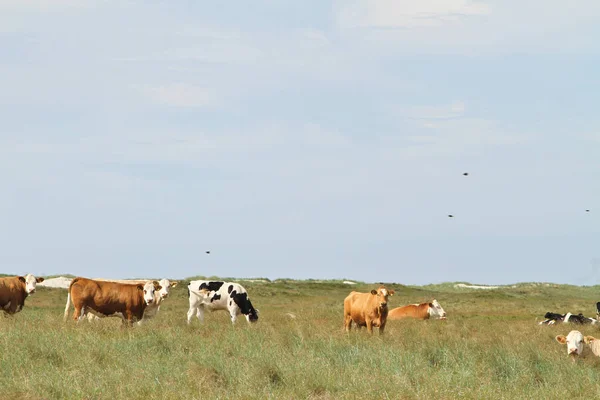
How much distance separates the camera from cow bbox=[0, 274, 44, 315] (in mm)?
27156

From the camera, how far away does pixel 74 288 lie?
23656mm

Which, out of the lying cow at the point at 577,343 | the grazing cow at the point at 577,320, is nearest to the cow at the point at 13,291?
the lying cow at the point at 577,343

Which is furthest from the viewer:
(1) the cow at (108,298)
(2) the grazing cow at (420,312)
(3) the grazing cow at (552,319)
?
Result: (2) the grazing cow at (420,312)

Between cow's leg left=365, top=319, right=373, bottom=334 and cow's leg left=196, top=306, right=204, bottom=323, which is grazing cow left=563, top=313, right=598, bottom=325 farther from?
cow's leg left=196, top=306, right=204, bottom=323

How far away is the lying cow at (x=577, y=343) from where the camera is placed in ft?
58.5

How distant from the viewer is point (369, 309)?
75.7 feet

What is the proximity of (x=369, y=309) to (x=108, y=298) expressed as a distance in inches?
308

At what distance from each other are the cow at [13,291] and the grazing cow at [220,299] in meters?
5.71

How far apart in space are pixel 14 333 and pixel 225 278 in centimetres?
4136

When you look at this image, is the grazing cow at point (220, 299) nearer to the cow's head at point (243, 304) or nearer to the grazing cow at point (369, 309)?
the cow's head at point (243, 304)

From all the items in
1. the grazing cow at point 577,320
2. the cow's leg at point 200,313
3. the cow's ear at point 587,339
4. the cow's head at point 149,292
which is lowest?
the cow's leg at point 200,313

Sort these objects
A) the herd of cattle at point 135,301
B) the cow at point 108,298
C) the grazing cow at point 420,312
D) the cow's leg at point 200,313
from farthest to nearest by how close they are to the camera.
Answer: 1. the grazing cow at point 420,312
2. the cow's leg at point 200,313
3. the cow at point 108,298
4. the herd of cattle at point 135,301

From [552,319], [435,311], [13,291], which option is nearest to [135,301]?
[13,291]

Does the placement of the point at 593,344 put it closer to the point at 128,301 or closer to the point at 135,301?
the point at 135,301
